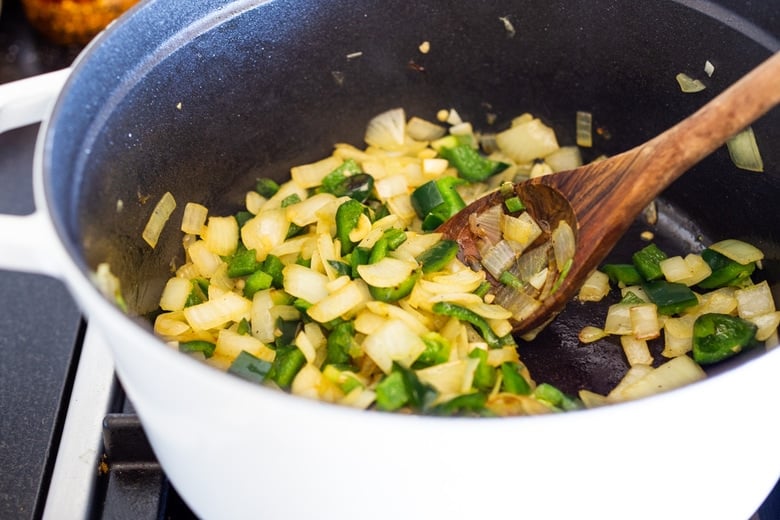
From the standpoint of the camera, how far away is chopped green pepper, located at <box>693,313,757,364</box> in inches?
47.9

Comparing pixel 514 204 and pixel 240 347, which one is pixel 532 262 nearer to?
pixel 514 204

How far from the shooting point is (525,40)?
1470 mm

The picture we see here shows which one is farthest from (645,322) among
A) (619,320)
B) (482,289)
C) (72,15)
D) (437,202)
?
(72,15)

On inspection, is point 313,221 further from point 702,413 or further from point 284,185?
point 702,413

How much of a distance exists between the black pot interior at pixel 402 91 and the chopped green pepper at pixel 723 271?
0.20 feet

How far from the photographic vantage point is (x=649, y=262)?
1.39 meters

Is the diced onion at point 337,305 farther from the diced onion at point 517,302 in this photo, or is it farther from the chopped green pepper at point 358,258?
the diced onion at point 517,302

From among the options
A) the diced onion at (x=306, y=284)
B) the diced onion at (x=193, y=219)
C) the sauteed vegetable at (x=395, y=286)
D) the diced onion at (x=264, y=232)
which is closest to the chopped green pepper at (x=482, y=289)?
the sauteed vegetable at (x=395, y=286)

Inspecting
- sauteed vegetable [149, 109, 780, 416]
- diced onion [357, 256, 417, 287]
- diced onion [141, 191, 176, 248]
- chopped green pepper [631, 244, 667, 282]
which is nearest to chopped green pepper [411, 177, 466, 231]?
sauteed vegetable [149, 109, 780, 416]

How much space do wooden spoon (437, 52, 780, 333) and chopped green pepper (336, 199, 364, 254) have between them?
15cm

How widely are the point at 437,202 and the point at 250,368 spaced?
1.54 feet

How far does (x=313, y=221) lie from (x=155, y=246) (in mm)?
260

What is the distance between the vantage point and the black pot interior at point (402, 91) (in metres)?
1.21

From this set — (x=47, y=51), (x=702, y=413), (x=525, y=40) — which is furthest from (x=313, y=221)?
(x=47, y=51)
